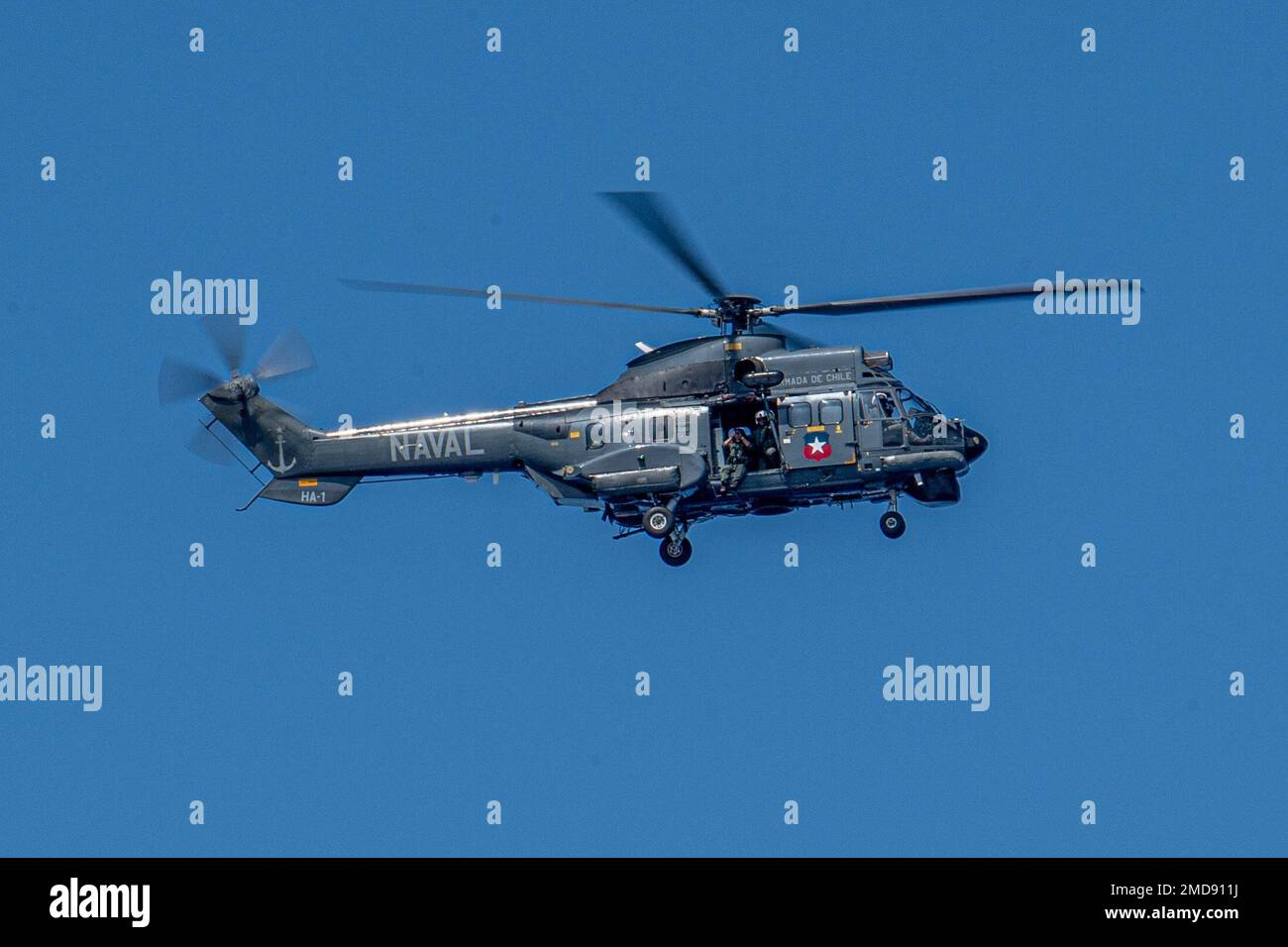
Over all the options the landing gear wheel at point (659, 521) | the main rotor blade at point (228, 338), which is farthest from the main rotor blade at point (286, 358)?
the landing gear wheel at point (659, 521)

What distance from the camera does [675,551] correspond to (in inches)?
1578

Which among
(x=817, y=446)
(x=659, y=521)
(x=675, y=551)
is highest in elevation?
(x=817, y=446)

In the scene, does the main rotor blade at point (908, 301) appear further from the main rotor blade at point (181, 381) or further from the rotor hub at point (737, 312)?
the main rotor blade at point (181, 381)

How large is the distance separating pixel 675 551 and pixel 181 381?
31.5 feet

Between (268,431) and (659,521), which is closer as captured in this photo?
(659,521)

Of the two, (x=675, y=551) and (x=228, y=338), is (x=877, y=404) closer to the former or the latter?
(x=675, y=551)

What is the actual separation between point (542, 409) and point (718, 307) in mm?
3726

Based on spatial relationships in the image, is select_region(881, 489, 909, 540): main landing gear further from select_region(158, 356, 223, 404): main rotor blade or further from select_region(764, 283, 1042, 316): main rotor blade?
select_region(158, 356, 223, 404): main rotor blade

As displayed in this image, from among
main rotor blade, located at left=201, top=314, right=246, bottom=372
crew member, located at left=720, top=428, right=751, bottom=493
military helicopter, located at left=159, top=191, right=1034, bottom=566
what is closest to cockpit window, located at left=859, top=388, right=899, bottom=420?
military helicopter, located at left=159, top=191, right=1034, bottom=566

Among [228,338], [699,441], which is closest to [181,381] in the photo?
[228,338]

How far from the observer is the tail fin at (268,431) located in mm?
40938

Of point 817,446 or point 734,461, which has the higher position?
point 817,446

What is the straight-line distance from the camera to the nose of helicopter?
131 feet
